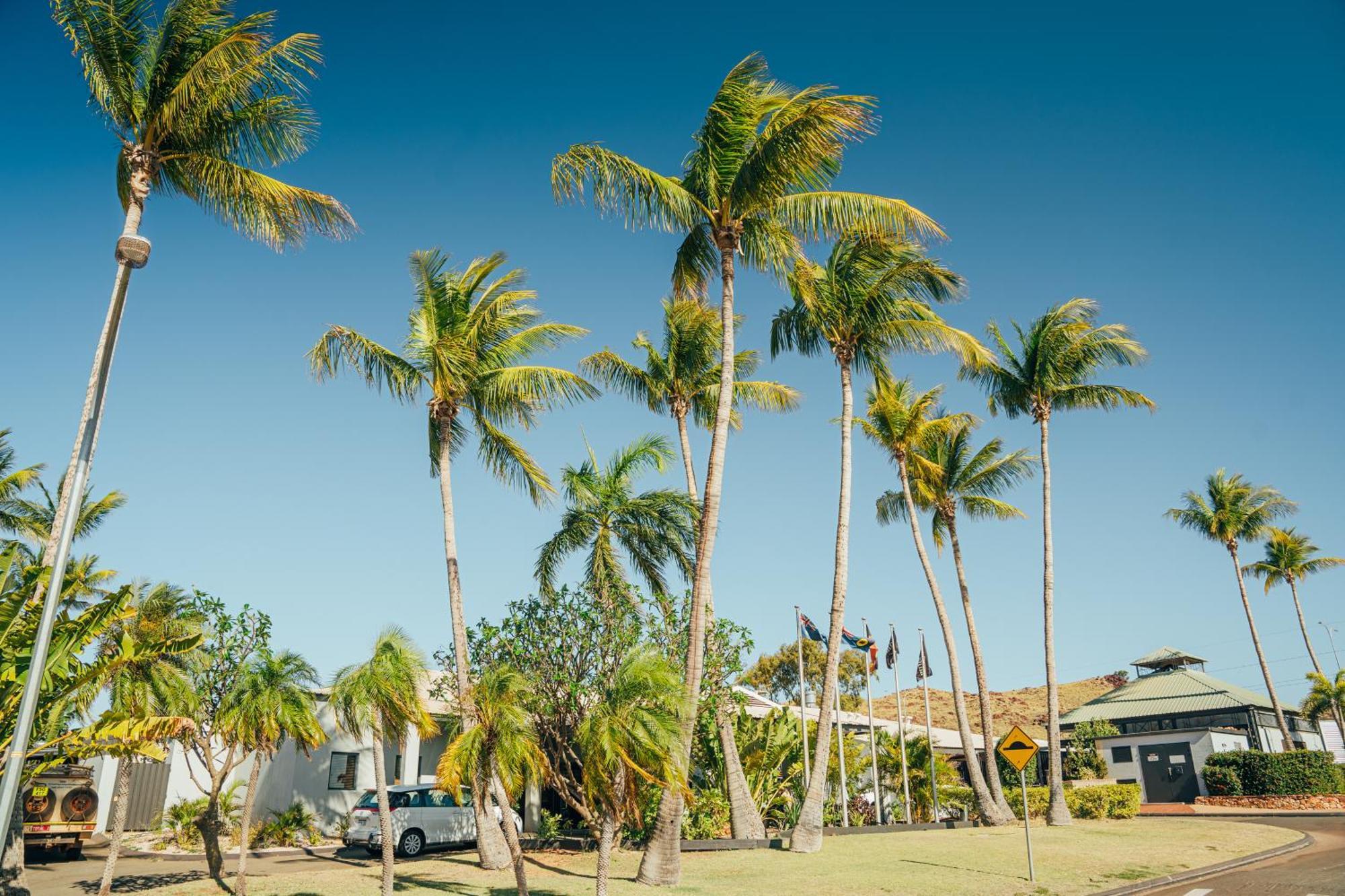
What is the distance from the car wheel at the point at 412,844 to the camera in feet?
71.8

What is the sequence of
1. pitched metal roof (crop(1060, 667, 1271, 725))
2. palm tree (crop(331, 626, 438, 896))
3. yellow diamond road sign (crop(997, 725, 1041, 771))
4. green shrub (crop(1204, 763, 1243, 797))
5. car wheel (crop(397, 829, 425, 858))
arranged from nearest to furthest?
palm tree (crop(331, 626, 438, 896)) → yellow diamond road sign (crop(997, 725, 1041, 771)) → car wheel (crop(397, 829, 425, 858)) → green shrub (crop(1204, 763, 1243, 797)) → pitched metal roof (crop(1060, 667, 1271, 725))

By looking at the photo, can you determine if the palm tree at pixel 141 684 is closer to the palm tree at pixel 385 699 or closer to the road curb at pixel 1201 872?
the palm tree at pixel 385 699

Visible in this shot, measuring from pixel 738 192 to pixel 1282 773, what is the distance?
4222cm

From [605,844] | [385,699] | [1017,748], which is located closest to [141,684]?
[385,699]

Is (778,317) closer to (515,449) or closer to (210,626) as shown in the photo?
(515,449)

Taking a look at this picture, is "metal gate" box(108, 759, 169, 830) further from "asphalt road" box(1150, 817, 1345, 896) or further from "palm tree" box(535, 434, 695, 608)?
"asphalt road" box(1150, 817, 1345, 896)

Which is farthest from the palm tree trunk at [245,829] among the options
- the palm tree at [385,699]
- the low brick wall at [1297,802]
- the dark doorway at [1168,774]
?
the dark doorway at [1168,774]

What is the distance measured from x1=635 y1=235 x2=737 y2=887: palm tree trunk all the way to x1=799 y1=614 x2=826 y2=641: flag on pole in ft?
40.4

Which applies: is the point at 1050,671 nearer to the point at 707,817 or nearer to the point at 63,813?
the point at 707,817

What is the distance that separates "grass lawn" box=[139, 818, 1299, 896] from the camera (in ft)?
50.3

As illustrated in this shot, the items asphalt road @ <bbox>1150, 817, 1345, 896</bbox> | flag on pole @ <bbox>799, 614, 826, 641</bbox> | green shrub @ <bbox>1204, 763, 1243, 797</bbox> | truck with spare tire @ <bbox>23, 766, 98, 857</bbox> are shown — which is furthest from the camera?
green shrub @ <bbox>1204, 763, 1243, 797</bbox>

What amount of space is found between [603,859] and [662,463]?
12980 mm

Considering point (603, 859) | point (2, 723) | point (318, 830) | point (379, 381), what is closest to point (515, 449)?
point (379, 381)

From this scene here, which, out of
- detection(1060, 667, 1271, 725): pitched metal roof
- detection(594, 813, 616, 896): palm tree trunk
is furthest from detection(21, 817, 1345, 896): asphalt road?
detection(1060, 667, 1271, 725): pitched metal roof
